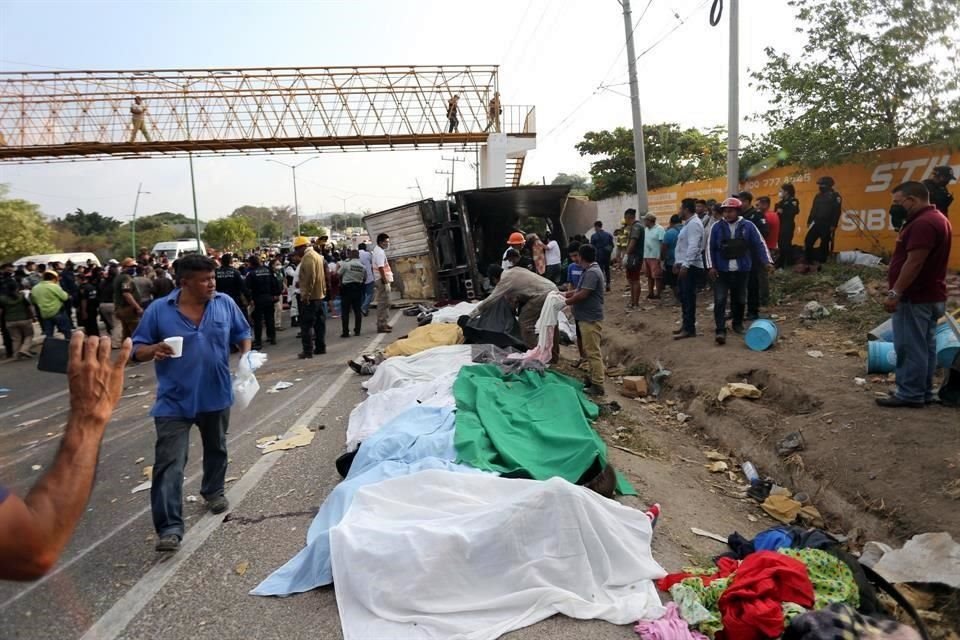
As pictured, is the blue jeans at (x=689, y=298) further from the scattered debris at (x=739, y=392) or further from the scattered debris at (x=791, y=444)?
the scattered debris at (x=791, y=444)

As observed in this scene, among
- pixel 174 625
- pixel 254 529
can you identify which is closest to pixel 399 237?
pixel 254 529

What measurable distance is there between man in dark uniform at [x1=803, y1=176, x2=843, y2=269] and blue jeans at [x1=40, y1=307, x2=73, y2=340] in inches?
544

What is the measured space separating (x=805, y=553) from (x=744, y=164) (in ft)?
41.2

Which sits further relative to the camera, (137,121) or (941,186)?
(137,121)

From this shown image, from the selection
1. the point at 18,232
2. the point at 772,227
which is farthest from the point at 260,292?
the point at 18,232

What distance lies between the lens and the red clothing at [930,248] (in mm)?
4762

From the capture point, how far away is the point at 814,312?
27.1ft

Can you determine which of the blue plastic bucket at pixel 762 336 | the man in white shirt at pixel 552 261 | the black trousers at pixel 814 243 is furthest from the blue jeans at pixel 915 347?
the man in white shirt at pixel 552 261

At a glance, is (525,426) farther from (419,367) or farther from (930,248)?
(930,248)

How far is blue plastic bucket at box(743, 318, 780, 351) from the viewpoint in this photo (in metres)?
7.32

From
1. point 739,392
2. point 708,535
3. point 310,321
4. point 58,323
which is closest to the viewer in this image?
point 708,535

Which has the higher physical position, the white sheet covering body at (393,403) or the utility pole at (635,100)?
the utility pole at (635,100)

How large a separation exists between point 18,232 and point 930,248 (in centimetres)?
3861

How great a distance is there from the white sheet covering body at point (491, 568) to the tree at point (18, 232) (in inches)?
1426
